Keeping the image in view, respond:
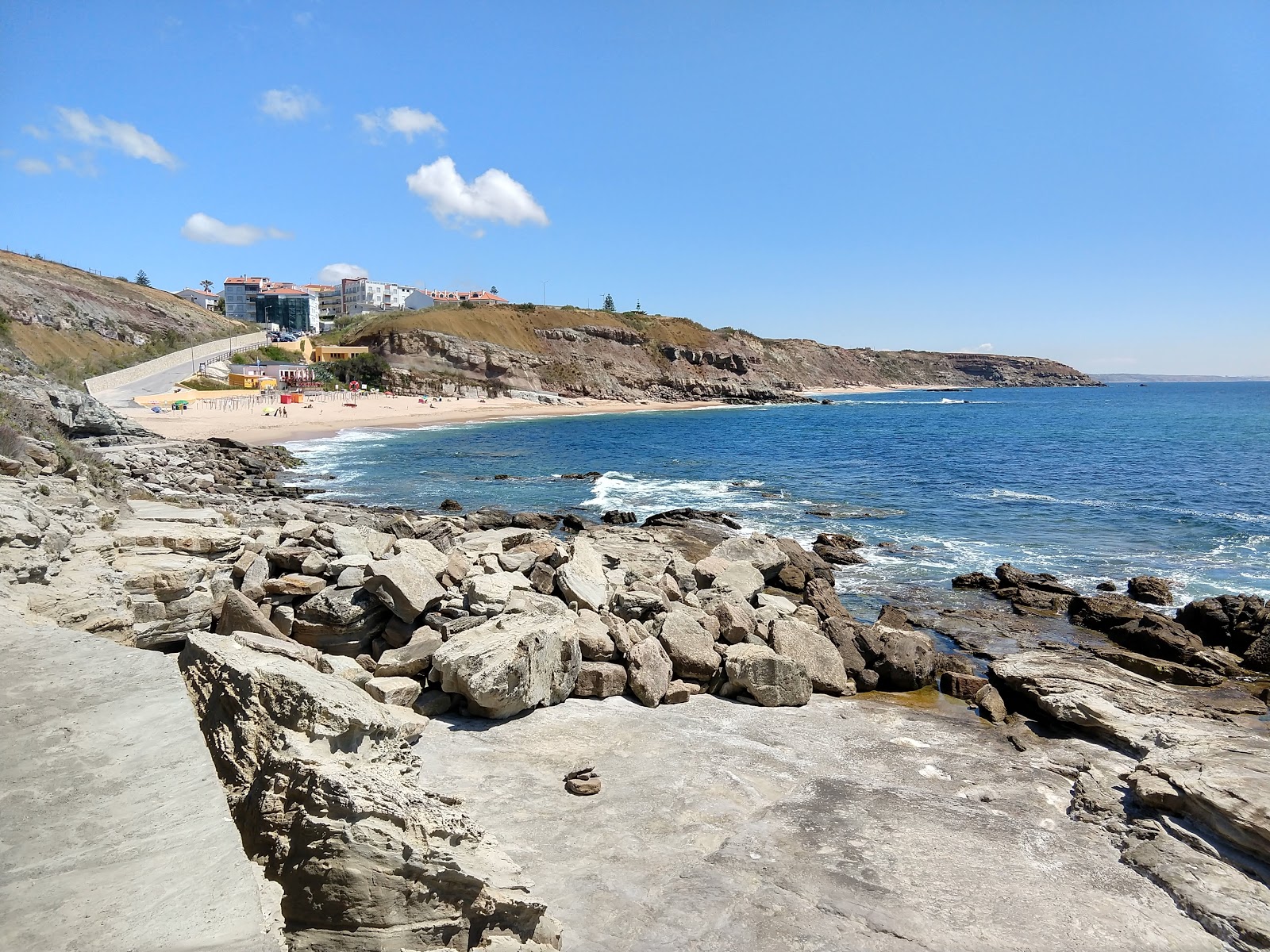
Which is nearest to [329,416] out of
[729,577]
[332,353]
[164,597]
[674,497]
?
[332,353]

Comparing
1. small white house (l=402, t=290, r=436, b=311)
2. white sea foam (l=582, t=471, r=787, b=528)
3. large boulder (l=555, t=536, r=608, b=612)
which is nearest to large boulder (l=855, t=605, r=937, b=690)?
large boulder (l=555, t=536, r=608, b=612)

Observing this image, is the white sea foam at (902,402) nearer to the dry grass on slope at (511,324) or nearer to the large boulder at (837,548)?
the dry grass on slope at (511,324)

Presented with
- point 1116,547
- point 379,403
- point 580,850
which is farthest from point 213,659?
point 379,403

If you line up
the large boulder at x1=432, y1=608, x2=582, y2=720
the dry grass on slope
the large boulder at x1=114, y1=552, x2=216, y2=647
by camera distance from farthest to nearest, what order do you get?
the dry grass on slope
the large boulder at x1=432, y1=608, x2=582, y2=720
the large boulder at x1=114, y1=552, x2=216, y2=647

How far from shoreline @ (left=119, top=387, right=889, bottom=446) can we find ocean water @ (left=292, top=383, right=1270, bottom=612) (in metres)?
3.20

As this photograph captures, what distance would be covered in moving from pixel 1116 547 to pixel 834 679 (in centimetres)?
1494

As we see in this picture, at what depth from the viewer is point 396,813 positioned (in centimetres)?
413

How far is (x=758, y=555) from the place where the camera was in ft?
52.5

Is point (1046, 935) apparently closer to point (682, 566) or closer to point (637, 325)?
point (682, 566)

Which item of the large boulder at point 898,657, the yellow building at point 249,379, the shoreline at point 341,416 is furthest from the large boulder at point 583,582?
the yellow building at point 249,379

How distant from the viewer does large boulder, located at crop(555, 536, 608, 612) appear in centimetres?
1068

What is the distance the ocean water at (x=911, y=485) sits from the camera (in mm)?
19766

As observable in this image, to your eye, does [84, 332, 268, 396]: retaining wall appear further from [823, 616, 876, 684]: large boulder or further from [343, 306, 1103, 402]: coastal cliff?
[823, 616, 876, 684]: large boulder

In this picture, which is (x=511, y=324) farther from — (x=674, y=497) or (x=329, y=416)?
(x=674, y=497)
